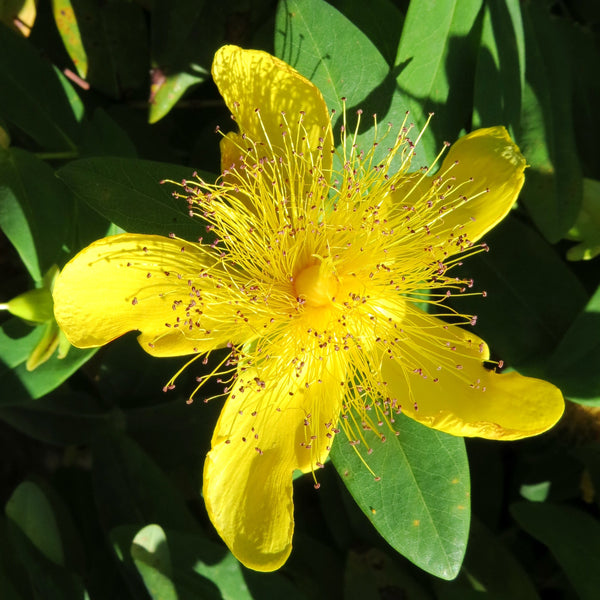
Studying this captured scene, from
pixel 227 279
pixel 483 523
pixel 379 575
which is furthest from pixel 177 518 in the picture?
pixel 483 523

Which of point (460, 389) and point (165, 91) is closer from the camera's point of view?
point (460, 389)

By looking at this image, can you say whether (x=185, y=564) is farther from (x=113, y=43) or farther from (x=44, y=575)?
(x=113, y=43)

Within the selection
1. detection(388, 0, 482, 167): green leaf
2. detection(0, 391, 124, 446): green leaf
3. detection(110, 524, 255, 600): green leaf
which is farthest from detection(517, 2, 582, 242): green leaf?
detection(0, 391, 124, 446): green leaf

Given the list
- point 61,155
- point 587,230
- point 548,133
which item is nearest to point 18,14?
point 61,155

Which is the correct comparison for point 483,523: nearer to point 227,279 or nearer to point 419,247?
point 419,247

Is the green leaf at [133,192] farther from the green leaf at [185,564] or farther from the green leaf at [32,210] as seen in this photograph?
the green leaf at [185,564]

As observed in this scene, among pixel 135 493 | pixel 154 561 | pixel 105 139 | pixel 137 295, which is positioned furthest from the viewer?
pixel 135 493
